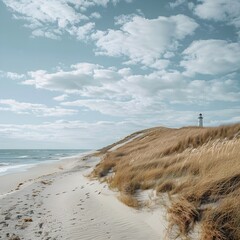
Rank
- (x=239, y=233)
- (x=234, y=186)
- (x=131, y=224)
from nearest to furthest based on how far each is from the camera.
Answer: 1. (x=239, y=233)
2. (x=234, y=186)
3. (x=131, y=224)

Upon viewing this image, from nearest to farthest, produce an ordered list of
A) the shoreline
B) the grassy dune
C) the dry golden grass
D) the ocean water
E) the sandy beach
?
the grassy dune < the sandy beach < the dry golden grass < the shoreline < the ocean water

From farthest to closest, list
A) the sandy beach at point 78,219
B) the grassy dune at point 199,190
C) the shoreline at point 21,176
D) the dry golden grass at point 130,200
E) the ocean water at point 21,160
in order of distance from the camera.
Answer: the ocean water at point 21,160 → the shoreline at point 21,176 → the dry golden grass at point 130,200 → the sandy beach at point 78,219 → the grassy dune at point 199,190

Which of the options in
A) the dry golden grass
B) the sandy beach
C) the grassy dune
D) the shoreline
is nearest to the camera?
the grassy dune

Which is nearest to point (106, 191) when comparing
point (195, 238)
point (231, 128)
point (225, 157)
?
point (225, 157)

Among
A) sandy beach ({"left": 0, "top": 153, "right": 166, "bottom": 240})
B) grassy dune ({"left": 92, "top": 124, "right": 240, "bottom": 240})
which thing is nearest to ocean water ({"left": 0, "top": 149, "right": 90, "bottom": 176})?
sandy beach ({"left": 0, "top": 153, "right": 166, "bottom": 240})

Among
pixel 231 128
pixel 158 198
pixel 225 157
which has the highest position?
pixel 231 128

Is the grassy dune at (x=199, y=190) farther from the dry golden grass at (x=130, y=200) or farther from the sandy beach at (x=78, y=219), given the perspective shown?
the sandy beach at (x=78, y=219)

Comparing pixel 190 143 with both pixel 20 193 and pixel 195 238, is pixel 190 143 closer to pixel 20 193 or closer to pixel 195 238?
pixel 20 193

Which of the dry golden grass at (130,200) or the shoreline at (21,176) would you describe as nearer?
the dry golden grass at (130,200)

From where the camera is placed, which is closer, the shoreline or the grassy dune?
the grassy dune

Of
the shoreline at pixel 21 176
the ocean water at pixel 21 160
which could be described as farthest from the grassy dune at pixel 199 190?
the ocean water at pixel 21 160

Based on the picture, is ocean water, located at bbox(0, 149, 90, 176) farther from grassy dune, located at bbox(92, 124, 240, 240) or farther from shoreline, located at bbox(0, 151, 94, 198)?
grassy dune, located at bbox(92, 124, 240, 240)

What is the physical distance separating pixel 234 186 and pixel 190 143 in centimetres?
953

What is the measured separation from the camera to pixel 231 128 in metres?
17.1
